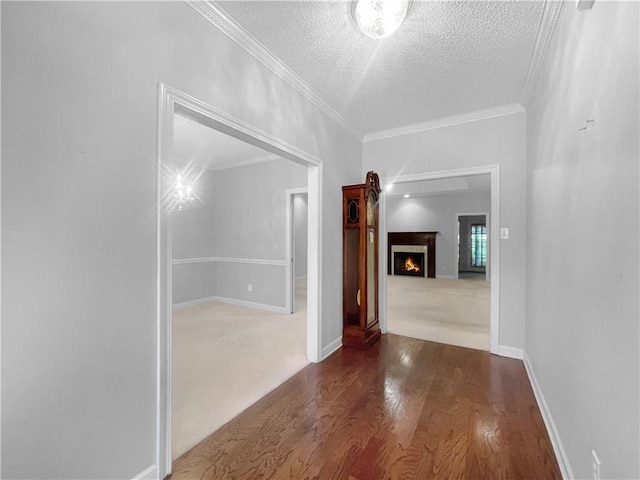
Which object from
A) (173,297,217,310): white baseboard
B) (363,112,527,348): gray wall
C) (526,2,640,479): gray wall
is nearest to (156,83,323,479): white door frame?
(526,2,640,479): gray wall

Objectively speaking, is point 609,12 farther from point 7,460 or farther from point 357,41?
point 7,460

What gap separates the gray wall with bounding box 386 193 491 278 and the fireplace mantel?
0.51 feet

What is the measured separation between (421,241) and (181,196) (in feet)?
24.4

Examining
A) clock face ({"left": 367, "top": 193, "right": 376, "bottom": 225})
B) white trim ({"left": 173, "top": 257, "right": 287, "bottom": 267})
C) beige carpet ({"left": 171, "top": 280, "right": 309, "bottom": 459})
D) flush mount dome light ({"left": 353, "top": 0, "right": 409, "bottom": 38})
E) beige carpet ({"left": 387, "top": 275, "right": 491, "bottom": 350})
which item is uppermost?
flush mount dome light ({"left": 353, "top": 0, "right": 409, "bottom": 38})

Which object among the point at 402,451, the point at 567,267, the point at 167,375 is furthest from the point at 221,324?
the point at 567,267

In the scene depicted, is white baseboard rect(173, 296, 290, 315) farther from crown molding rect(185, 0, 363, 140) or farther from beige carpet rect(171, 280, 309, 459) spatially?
crown molding rect(185, 0, 363, 140)

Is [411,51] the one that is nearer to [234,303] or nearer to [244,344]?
[244,344]

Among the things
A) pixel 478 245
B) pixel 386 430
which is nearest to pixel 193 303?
pixel 386 430

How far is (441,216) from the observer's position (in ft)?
30.0

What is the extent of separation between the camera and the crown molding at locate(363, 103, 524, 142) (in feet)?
9.59

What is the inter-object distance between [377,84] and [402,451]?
9.18 ft

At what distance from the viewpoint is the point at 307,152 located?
265cm

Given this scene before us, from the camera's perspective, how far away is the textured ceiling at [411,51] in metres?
1.72

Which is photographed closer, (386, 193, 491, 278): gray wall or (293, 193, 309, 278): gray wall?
(293, 193, 309, 278): gray wall
